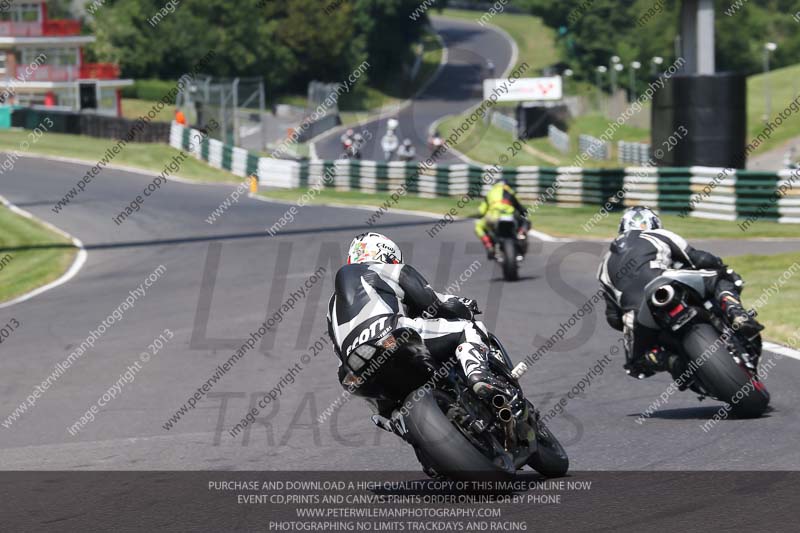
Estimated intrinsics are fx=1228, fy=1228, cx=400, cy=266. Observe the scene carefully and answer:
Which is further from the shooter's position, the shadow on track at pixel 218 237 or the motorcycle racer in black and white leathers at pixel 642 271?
the shadow on track at pixel 218 237

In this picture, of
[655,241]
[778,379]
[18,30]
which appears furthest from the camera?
[18,30]

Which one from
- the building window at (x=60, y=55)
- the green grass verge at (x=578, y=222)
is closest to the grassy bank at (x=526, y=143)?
the building window at (x=60, y=55)

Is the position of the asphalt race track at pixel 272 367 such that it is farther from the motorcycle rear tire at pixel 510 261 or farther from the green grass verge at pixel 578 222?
the green grass verge at pixel 578 222

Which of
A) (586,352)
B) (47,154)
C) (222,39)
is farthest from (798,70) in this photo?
(586,352)

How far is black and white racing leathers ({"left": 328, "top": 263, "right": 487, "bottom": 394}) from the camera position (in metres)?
6.64

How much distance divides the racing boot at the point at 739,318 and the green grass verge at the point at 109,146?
108ft

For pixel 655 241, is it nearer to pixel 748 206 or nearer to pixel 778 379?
pixel 778 379

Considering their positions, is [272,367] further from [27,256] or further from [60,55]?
[60,55]

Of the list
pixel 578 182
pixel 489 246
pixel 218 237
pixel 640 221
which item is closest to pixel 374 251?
pixel 640 221

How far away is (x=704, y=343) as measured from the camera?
28.3ft

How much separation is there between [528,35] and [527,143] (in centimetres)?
5454

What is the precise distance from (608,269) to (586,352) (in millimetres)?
2699

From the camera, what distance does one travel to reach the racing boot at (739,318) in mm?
8531

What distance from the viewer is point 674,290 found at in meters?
8.79
